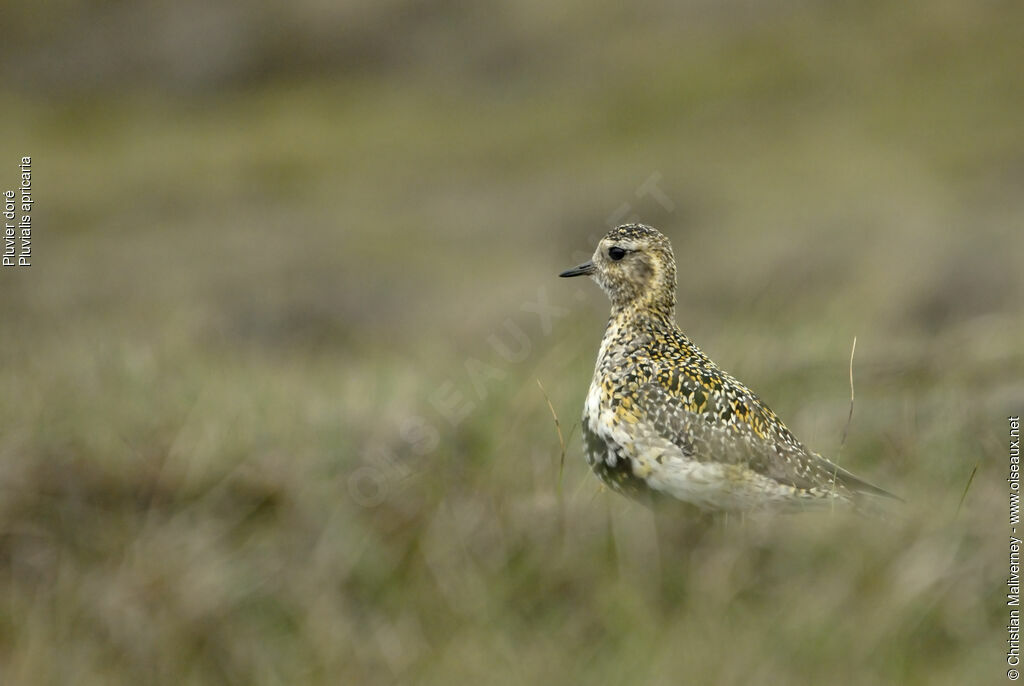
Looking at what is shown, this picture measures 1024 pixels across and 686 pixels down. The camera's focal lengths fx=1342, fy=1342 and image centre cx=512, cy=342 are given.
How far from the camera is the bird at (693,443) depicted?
430cm

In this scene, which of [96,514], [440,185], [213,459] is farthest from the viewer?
A: [440,185]

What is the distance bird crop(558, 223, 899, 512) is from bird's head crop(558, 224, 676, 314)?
24 centimetres

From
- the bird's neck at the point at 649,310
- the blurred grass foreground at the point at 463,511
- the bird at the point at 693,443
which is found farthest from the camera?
the bird's neck at the point at 649,310

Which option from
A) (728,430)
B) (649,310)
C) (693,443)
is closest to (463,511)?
(693,443)

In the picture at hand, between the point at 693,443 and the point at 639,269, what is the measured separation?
3.46 ft

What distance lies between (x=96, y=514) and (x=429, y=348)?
3932 mm

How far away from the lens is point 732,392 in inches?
184

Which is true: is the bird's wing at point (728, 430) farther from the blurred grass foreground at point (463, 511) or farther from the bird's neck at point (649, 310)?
the bird's neck at point (649, 310)

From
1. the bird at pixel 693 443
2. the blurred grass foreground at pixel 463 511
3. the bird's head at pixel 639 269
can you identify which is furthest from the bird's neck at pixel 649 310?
the blurred grass foreground at pixel 463 511

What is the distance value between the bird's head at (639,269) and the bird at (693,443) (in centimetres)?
24

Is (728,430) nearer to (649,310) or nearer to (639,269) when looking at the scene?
(649,310)

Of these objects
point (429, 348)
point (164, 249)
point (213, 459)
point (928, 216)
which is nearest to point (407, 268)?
point (164, 249)

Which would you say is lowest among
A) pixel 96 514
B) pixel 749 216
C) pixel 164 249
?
pixel 164 249

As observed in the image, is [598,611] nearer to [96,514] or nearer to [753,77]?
[96,514]
